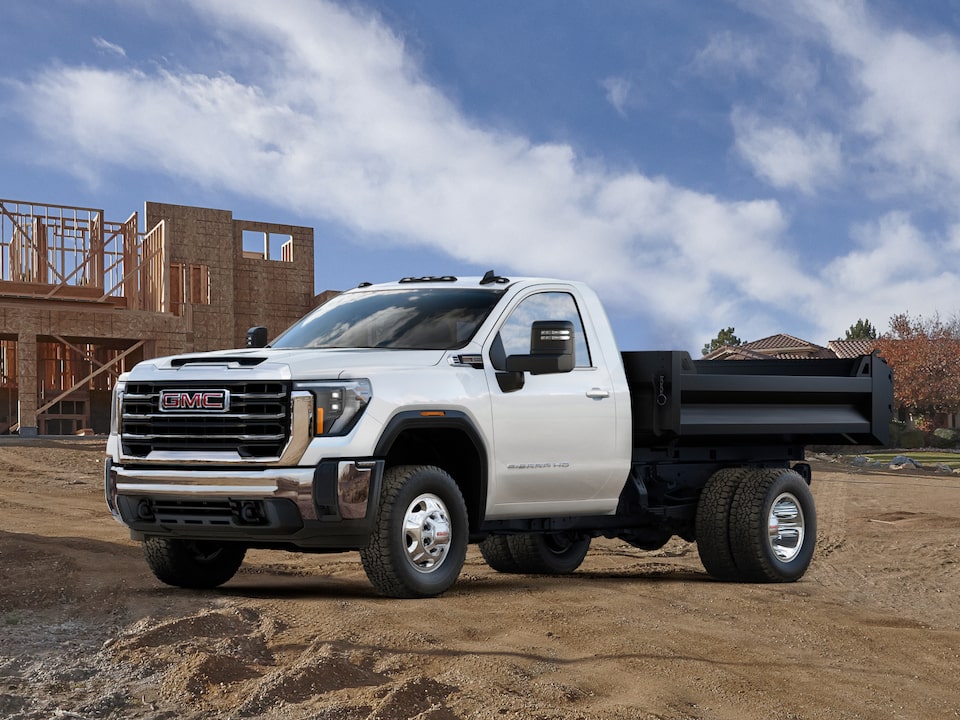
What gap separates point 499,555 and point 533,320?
10.2ft

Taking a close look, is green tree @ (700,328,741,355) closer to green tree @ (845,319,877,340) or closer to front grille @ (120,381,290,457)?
green tree @ (845,319,877,340)

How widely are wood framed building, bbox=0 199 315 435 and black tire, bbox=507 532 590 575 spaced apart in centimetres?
2601

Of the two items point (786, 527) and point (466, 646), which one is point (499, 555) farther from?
point (466, 646)

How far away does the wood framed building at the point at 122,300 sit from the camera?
117ft

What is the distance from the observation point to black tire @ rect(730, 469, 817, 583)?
412 inches

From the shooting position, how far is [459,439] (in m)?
8.53

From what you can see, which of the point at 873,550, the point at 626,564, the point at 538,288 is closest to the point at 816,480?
the point at 873,550

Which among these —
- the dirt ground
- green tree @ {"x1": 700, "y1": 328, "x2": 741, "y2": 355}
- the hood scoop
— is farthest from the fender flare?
green tree @ {"x1": 700, "y1": 328, "x2": 741, "y2": 355}

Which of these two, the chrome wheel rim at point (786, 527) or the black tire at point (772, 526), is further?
the chrome wheel rim at point (786, 527)

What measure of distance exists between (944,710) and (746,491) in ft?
14.8

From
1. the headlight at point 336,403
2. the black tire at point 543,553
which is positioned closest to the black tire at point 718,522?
the black tire at point 543,553

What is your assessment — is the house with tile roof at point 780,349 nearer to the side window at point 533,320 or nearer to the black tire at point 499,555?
the black tire at point 499,555

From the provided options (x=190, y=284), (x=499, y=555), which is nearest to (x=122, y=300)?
(x=190, y=284)

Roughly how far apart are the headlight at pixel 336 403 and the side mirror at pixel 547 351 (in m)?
1.21
